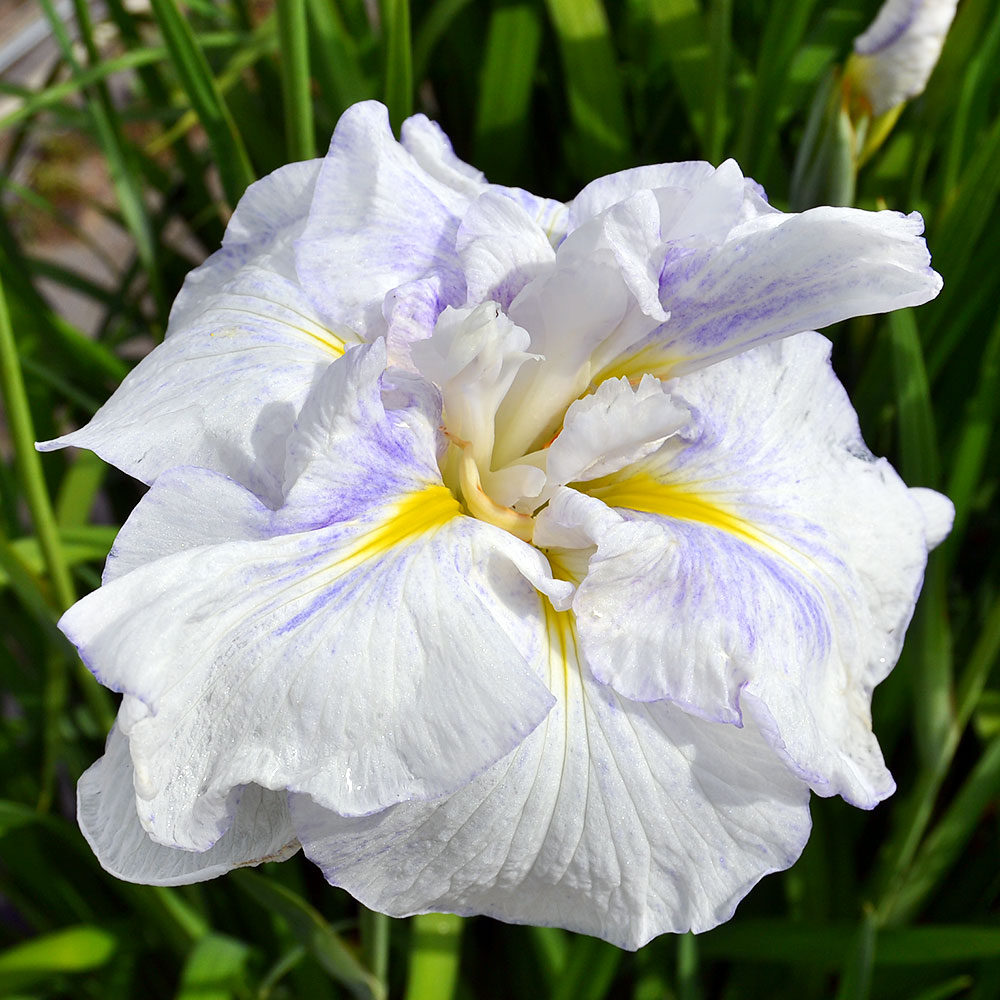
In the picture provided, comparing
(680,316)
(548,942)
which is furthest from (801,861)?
(680,316)

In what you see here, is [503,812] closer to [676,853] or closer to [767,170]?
[676,853]

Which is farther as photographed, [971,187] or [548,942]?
[548,942]

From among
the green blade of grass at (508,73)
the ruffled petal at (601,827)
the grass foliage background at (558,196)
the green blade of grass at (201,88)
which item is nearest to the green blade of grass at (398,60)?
the grass foliage background at (558,196)

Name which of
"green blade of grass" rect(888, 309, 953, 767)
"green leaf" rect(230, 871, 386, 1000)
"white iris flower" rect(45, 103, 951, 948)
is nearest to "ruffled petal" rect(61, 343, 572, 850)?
"white iris flower" rect(45, 103, 951, 948)

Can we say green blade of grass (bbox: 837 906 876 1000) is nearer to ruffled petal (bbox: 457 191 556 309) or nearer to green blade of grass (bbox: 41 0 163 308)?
ruffled petal (bbox: 457 191 556 309)

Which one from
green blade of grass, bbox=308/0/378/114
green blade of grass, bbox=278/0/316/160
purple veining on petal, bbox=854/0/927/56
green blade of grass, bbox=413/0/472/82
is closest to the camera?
green blade of grass, bbox=278/0/316/160

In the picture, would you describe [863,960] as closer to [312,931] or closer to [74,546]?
[312,931]

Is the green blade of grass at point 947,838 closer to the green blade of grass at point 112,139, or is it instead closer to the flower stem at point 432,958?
the flower stem at point 432,958
